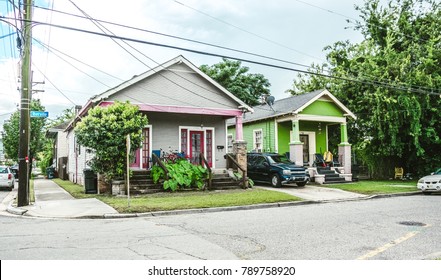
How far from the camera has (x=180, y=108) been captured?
1767cm

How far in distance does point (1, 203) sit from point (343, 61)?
76.7ft

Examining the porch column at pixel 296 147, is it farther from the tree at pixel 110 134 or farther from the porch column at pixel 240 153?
the tree at pixel 110 134

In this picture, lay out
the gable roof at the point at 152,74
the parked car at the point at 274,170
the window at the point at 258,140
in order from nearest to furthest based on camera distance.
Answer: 1. the gable roof at the point at 152,74
2. the parked car at the point at 274,170
3. the window at the point at 258,140

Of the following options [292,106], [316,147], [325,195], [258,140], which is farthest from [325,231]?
[316,147]

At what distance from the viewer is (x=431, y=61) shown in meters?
21.2

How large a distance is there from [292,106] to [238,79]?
73.6 ft

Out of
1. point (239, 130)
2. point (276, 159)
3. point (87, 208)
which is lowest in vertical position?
point (87, 208)

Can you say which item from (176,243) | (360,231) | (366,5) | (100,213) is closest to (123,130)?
(100,213)

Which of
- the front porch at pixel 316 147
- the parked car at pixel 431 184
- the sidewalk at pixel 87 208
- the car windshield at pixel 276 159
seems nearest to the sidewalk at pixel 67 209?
the sidewalk at pixel 87 208

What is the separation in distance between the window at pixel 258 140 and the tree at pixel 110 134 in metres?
10.6

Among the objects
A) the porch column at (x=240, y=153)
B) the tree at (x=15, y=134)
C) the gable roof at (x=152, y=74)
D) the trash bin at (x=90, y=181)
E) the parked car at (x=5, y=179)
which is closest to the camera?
the trash bin at (x=90, y=181)

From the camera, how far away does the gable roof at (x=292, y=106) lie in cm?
2147

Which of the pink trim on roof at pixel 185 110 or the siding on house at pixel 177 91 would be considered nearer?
the pink trim on roof at pixel 185 110

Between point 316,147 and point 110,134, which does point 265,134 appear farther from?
point 110,134
